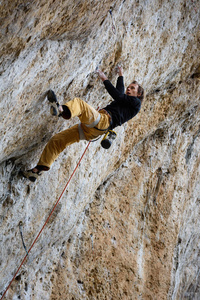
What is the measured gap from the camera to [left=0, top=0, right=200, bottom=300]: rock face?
3484mm

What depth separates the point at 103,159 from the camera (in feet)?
20.2

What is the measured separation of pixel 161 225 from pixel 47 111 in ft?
13.9

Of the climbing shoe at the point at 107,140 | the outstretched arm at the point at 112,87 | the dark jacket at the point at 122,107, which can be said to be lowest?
the climbing shoe at the point at 107,140

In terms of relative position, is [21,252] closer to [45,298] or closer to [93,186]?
[45,298]

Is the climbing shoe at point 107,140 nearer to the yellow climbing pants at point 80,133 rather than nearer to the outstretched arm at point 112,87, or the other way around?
the yellow climbing pants at point 80,133

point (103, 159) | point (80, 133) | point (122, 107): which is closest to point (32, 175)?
point (80, 133)

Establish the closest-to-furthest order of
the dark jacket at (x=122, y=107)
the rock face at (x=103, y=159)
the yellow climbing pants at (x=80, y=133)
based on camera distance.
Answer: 1. the rock face at (x=103, y=159)
2. the yellow climbing pants at (x=80, y=133)
3. the dark jacket at (x=122, y=107)

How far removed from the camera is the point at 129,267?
6.89m

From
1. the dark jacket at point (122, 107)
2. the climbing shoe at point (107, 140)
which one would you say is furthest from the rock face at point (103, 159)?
the climbing shoe at point (107, 140)

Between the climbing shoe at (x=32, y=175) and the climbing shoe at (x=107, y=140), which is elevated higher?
the climbing shoe at (x=32, y=175)

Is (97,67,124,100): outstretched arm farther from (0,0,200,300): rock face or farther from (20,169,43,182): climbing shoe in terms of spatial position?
(20,169,43,182): climbing shoe

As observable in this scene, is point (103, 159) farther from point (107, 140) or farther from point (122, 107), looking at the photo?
point (107, 140)

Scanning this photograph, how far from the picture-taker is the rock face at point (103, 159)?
3484 mm

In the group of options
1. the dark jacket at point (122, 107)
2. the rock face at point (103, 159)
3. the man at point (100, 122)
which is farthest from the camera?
the dark jacket at point (122, 107)
